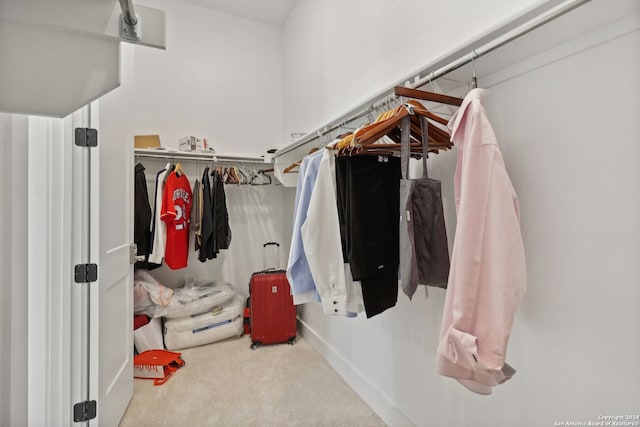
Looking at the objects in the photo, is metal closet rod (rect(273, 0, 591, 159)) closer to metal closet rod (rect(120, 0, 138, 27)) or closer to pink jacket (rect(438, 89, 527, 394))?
pink jacket (rect(438, 89, 527, 394))

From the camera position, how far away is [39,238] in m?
1.27

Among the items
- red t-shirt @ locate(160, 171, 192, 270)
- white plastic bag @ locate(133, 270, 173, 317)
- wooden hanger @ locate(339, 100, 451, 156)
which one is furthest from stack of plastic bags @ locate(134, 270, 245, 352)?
wooden hanger @ locate(339, 100, 451, 156)

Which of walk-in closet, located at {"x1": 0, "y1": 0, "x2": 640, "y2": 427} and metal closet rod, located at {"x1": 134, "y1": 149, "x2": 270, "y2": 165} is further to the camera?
metal closet rod, located at {"x1": 134, "y1": 149, "x2": 270, "y2": 165}

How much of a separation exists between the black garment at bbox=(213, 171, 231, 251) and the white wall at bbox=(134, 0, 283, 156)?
610 mm

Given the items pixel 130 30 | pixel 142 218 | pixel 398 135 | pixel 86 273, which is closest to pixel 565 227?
pixel 398 135

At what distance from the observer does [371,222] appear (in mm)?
1229

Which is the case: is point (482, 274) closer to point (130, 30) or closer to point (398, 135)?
point (398, 135)

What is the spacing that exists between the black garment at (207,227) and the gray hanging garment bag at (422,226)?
2.14m

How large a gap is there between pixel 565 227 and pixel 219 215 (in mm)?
2578

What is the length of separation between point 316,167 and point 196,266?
2.28 metres

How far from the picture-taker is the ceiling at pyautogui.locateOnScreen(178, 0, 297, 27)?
3.05 metres

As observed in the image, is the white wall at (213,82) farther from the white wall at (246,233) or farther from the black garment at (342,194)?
the black garment at (342,194)

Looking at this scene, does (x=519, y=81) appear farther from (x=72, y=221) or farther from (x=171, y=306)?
(x=171, y=306)

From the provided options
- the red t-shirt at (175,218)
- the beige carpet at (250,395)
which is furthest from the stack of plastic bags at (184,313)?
the red t-shirt at (175,218)
